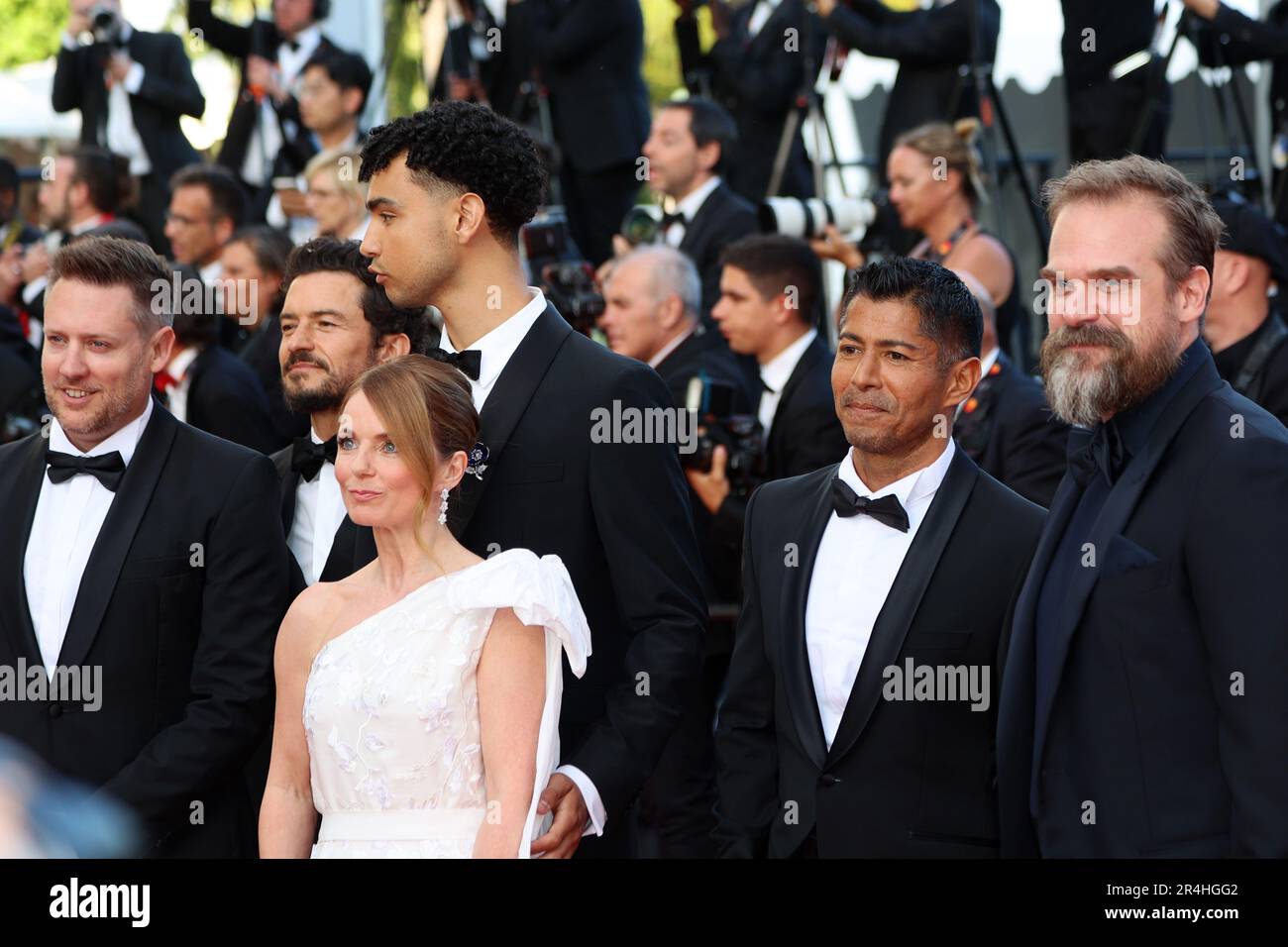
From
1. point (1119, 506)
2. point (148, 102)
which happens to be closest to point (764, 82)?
point (148, 102)

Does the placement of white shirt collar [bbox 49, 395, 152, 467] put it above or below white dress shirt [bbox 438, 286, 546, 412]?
below

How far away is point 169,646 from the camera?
3.23 m

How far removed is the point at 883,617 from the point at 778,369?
2.50m

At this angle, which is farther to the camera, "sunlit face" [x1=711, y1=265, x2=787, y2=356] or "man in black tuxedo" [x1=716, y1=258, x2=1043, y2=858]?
"sunlit face" [x1=711, y1=265, x2=787, y2=356]

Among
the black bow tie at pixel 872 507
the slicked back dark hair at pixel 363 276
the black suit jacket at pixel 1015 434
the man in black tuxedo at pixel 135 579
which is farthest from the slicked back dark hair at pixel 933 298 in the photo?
the man in black tuxedo at pixel 135 579

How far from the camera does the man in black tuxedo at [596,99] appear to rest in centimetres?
766

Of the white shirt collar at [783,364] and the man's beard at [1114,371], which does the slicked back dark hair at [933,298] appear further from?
the white shirt collar at [783,364]

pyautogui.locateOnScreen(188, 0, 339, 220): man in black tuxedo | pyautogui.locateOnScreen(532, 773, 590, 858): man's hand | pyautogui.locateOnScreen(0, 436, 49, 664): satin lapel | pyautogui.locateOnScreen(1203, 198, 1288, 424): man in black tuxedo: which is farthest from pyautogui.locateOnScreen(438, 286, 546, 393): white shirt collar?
pyautogui.locateOnScreen(188, 0, 339, 220): man in black tuxedo

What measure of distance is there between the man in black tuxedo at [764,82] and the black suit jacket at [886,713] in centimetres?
475

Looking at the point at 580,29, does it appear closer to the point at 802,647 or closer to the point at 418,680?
the point at 802,647

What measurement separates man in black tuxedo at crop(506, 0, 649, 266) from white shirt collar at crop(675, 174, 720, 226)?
821mm

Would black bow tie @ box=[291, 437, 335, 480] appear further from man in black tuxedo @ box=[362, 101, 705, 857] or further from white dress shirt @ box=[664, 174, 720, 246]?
→ white dress shirt @ box=[664, 174, 720, 246]

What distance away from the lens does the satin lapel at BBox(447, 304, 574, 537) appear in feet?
10.1

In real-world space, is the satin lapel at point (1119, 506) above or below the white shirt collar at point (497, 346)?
below
